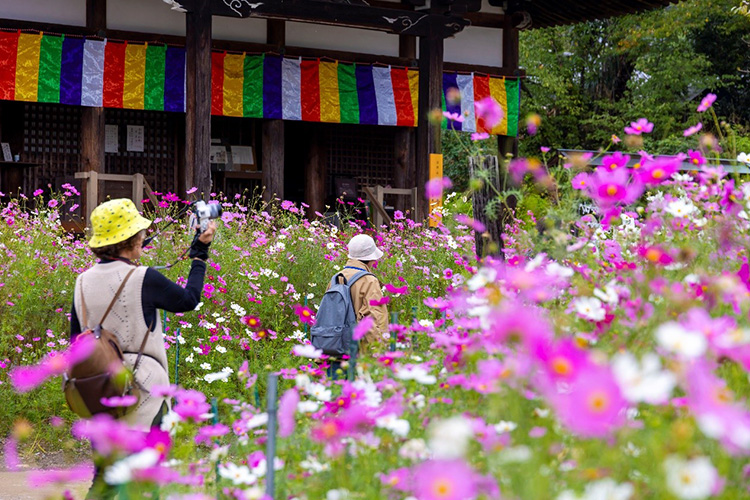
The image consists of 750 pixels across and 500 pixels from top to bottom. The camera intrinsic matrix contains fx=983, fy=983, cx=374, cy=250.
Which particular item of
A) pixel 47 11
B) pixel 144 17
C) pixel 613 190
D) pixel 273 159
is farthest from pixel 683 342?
pixel 144 17

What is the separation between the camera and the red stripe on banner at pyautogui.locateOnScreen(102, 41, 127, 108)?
1177cm

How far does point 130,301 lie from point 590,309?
1739 millimetres

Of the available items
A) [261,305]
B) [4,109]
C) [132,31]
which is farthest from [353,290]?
[4,109]

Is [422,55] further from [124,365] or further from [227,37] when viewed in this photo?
[124,365]

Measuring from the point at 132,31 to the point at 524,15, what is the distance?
5.60 meters

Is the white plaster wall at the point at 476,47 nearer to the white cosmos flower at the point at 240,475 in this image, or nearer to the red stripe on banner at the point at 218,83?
the red stripe on banner at the point at 218,83

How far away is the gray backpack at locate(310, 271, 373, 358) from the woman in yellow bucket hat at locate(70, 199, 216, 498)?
5.52ft

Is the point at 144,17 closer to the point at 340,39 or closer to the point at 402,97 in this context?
the point at 340,39

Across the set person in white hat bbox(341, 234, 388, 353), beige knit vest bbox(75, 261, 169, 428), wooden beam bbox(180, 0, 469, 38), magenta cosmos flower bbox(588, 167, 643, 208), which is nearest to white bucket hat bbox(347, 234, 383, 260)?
person in white hat bbox(341, 234, 388, 353)

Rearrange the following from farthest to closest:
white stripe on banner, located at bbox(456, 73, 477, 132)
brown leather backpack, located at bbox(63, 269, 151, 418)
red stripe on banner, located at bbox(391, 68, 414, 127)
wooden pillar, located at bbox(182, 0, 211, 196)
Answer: white stripe on banner, located at bbox(456, 73, 477, 132) < red stripe on banner, located at bbox(391, 68, 414, 127) < wooden pillar, located at bbox(182, 0, 211, 196) < brown leather backpack, located at bbox(63, 269, 151, 418)

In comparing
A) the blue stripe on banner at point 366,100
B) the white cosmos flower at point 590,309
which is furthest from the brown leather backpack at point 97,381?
the blue stripe on banner at point 366,100

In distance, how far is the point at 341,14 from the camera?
1085 cm

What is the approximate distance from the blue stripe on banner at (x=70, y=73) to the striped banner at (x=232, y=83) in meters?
0.01

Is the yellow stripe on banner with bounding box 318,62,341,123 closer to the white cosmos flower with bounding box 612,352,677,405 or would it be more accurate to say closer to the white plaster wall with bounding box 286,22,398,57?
the white plaster wall with bounding box 286,22,398,57
